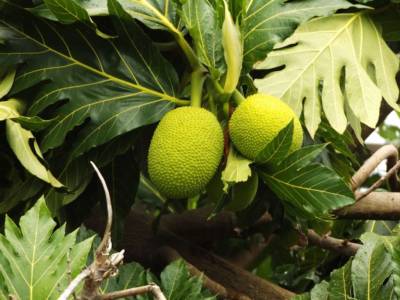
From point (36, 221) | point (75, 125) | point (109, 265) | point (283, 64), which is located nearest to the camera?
point (109, 265)

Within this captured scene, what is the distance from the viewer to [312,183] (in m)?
1.03

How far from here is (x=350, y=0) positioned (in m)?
1.23

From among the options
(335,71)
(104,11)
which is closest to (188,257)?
(335,71)

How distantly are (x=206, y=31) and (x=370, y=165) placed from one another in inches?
18.1

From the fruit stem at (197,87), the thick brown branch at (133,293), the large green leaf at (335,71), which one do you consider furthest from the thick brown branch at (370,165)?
the thick brown branch at (133,293)

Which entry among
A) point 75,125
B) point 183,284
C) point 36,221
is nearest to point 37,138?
point 75,125

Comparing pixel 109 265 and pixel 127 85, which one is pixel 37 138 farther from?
pixel 109 265

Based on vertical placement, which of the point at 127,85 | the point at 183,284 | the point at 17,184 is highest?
the point at 127,85

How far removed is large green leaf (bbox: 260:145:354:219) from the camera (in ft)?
3.35

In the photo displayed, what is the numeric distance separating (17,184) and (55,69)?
17cm

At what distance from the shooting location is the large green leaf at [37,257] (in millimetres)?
907

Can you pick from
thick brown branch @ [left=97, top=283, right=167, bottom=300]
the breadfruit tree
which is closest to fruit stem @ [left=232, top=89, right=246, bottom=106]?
the breadfruit tree

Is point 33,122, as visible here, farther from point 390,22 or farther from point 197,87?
point 390,22

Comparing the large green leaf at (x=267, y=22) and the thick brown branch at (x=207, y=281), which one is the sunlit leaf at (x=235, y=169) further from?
the thick brown branch at (x=207, y=281)
